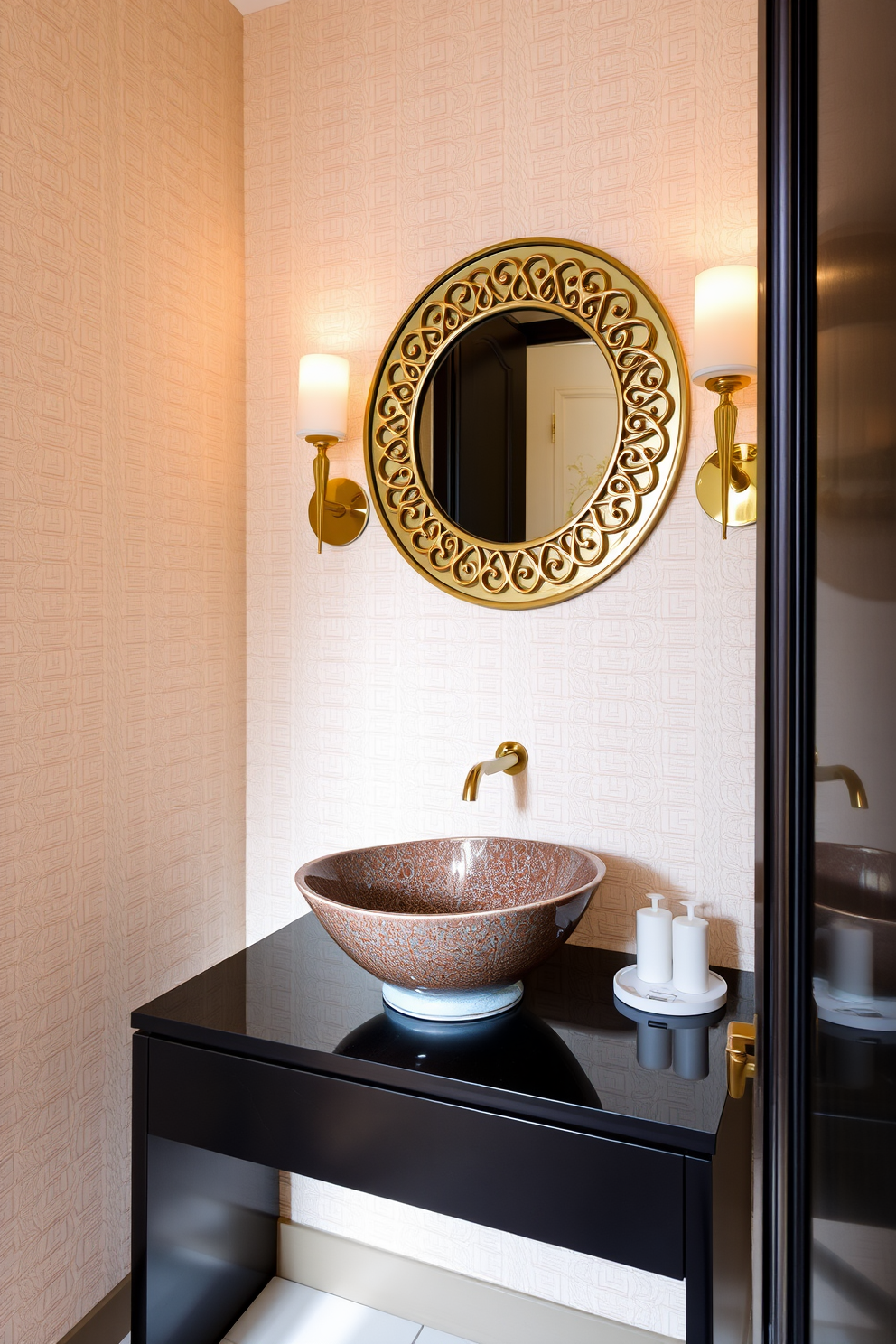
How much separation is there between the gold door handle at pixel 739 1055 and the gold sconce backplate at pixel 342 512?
1.16 m

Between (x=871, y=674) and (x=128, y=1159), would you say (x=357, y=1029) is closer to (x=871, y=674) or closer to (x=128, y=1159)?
(x=128, y=1159)

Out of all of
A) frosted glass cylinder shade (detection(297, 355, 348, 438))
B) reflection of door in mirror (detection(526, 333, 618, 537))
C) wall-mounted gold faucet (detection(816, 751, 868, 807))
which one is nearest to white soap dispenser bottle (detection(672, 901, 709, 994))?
reflection of door in mirror (detection(526, 333, 618, 537))

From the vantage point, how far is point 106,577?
143 cm

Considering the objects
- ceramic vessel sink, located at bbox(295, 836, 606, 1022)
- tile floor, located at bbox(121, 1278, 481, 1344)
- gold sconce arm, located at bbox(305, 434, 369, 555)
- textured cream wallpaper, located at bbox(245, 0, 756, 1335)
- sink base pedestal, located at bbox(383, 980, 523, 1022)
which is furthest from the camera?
gold sconce arm, located at bbox(305, 434, 369, 555)

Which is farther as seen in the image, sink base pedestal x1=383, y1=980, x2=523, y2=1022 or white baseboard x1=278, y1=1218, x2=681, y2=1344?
white baseboard x1=278, y1=1218, x2=681, y2=1344

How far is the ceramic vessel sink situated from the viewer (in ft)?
3.52

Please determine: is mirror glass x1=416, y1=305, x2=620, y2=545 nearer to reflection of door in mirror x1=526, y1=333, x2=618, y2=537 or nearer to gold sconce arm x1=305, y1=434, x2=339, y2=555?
reflection of door in mirror x1=526, y1=333, x2=618, y2=537

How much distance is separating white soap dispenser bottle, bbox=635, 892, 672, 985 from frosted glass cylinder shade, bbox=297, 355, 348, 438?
0.98 m

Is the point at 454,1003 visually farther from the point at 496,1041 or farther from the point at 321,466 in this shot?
the point at 321,466

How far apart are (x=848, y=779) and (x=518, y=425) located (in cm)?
121

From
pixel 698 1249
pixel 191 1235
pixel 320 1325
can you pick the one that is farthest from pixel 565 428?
pixel 320 1325

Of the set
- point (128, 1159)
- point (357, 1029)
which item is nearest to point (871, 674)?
point (357, 1029)

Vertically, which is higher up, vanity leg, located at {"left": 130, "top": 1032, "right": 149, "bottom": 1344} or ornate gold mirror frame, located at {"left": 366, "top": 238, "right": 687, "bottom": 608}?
ornate gold mirror frame, located at {"left": 366, "top": 238, "right": 687, "bottom": 608}

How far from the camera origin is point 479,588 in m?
1.56
